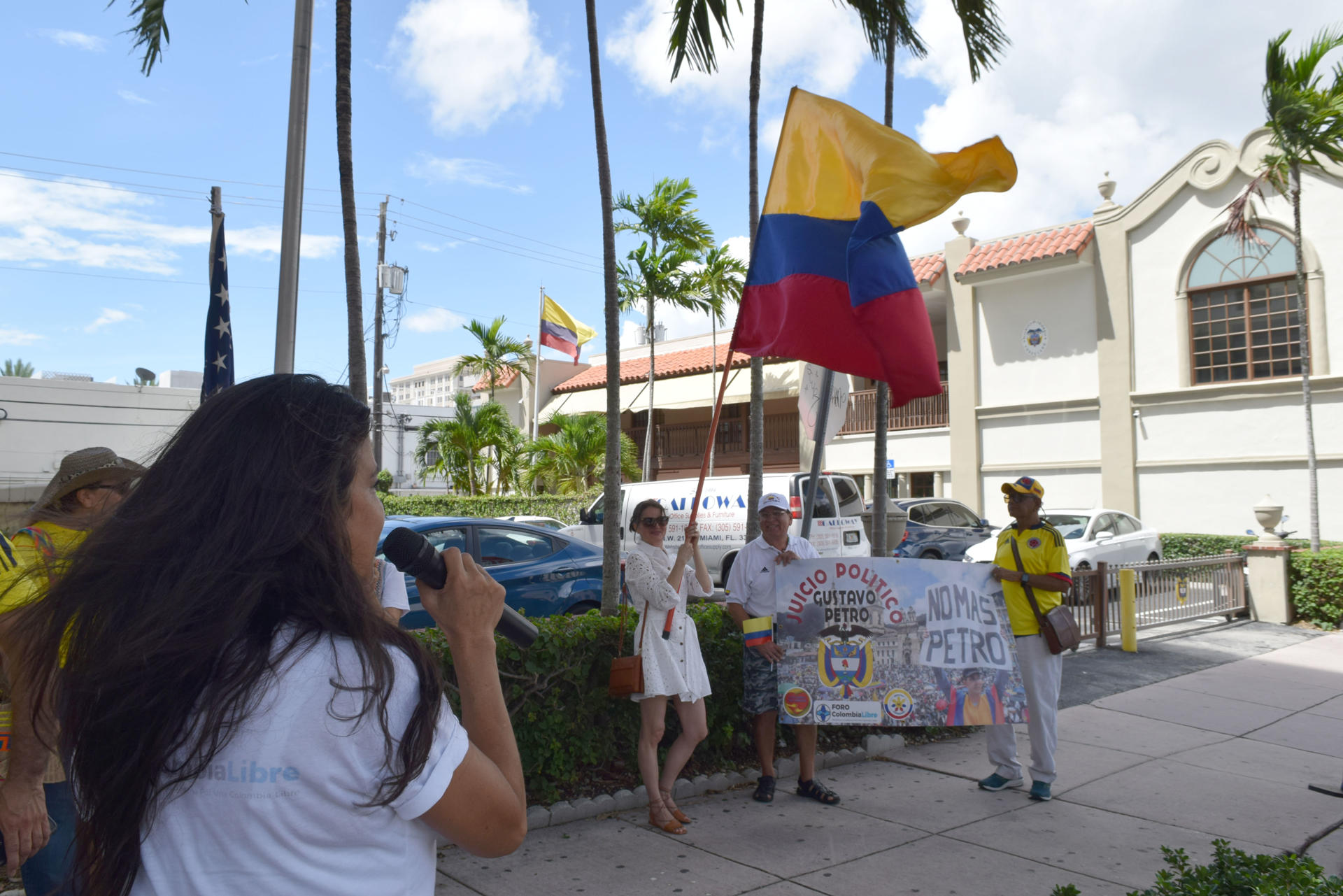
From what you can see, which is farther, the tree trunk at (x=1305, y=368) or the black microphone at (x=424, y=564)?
the tree trunk at (x=1305, y=368)

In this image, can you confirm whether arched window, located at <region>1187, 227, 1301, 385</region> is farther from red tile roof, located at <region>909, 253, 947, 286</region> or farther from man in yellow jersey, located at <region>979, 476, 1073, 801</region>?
man in yellow jersey, located at <region>979, 476, 1073, 801</region>

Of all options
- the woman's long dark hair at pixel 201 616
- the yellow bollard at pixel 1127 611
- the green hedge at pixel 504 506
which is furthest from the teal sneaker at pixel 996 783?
the green hedge at pixel 504 506

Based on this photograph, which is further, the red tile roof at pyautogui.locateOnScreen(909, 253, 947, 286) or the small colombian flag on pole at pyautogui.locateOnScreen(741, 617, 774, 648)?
the red tile roof at pyautogui.locateOnScreen(909, 253, 947, 286)

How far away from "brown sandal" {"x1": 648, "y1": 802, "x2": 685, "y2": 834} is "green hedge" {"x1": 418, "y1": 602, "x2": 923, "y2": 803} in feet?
1.61

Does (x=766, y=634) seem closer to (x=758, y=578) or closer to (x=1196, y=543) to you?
(x=758, y=578)

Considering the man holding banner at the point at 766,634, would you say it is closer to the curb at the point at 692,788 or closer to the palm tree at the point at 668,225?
the curb at the point at 692,788

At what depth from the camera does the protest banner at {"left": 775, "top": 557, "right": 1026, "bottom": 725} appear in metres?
5.82

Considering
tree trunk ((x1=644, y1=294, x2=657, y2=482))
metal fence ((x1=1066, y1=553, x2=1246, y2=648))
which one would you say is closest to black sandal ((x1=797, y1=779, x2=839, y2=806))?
metal fence ((x1=1066, y1=553, x2=1246, y2=648))

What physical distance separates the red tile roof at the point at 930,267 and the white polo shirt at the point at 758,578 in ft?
58.3

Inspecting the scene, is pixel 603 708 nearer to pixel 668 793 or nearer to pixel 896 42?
pixel 668 793

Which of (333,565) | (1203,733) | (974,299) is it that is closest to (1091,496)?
(974,299)

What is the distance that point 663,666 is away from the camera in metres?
5.12

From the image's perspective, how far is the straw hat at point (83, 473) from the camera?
126 inches

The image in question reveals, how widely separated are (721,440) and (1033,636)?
886 inches
